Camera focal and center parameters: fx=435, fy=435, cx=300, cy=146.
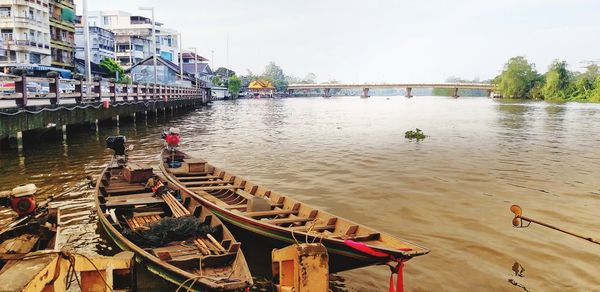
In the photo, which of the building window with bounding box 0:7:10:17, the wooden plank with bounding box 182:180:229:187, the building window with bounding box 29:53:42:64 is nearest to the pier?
the wooden plank with bounding box 182:180:229:187

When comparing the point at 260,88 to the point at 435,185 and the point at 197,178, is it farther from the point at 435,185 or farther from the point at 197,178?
the point at 197,178

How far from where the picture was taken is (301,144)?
22469mm

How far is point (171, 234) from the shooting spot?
637 centimetres

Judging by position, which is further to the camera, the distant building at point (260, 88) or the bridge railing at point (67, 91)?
the distant building at point (260, 88)

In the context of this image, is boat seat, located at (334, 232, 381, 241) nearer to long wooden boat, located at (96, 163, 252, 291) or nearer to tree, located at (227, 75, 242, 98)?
long wooden boat, located at (96, 163, 252, 291)

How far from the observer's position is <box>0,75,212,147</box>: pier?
14695 mm

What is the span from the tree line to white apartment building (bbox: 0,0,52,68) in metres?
87.5

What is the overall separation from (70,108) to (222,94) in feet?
258

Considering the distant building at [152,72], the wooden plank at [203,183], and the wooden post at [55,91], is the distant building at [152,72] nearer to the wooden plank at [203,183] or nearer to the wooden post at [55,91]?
the wooden post at [55,91]

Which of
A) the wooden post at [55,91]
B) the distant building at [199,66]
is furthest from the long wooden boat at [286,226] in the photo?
the distant building at [199,66]

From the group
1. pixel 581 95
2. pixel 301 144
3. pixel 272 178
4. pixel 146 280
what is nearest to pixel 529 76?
pixel 581 95

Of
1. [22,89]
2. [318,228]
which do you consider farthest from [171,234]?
[22,89]

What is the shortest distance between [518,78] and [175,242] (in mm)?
106097

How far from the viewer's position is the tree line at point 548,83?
281 feet
